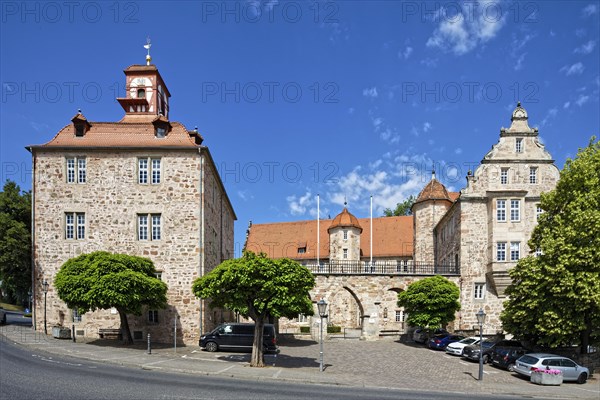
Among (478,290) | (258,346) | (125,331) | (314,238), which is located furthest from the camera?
(314,238)

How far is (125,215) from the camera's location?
3238 cm

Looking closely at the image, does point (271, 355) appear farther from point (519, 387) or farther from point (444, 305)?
point (444, 305)

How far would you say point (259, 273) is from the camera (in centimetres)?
2330

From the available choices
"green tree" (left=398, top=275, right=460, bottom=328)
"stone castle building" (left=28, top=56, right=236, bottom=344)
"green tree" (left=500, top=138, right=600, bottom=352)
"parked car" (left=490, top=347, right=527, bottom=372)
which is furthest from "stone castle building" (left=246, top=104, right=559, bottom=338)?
"stone castle building" (left=28, top=56, right=236, bottom=344)

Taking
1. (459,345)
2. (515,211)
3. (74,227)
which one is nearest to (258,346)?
(459,345)

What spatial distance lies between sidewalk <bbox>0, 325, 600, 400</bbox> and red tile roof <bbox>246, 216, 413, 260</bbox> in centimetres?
2600

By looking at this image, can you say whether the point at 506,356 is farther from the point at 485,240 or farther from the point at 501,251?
the point at 485,240

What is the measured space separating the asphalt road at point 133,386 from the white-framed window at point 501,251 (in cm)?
2119

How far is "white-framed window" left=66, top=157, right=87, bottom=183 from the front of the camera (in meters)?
32.6

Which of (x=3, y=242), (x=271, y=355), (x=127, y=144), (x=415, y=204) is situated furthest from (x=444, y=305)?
(x=3, y=242)

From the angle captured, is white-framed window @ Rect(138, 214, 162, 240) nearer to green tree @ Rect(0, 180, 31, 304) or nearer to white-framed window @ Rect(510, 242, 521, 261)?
green tree @ Rect(0, 180, 31, 304)

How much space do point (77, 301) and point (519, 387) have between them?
2142 centimetres

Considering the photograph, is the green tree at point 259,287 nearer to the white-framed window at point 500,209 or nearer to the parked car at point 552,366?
the parked car at point 552,366

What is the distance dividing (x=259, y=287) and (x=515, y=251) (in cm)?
2397
